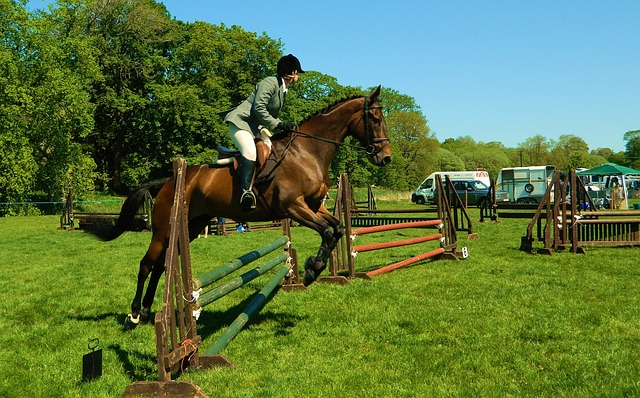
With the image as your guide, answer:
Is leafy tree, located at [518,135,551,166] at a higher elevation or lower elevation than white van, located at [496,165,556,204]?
higher

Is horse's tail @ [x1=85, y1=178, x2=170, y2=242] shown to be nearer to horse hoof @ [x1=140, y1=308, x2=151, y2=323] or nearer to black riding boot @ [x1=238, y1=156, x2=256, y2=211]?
horse hoof @ [x1=140, y1=308, x2=151, y2=323]

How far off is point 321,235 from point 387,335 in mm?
1322

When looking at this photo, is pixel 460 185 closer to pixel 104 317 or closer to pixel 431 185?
pixel 431 185

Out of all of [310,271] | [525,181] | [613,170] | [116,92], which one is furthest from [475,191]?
[310,271]

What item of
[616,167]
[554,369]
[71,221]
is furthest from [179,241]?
[616,167]

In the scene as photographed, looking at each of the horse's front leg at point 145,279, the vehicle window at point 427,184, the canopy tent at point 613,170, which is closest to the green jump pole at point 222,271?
the horse's front leg at point 145,279

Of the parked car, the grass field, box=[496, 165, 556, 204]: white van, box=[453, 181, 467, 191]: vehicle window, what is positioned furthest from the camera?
box=[453, 181, 467, 191]: vehicle window

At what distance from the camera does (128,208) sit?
6.96 meters

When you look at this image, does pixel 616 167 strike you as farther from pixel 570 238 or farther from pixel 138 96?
pixel 138 96

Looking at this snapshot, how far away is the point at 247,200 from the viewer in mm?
5941

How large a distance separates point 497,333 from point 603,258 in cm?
693

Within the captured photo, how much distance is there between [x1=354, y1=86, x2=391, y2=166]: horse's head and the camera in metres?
6.48

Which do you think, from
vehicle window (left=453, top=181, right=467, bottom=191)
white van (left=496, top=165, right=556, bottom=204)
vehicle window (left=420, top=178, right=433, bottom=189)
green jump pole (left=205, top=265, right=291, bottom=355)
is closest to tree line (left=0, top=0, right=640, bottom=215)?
vehicle window (left=420, top=178, right=433, bottom=189)

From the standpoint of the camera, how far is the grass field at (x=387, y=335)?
4465mm
